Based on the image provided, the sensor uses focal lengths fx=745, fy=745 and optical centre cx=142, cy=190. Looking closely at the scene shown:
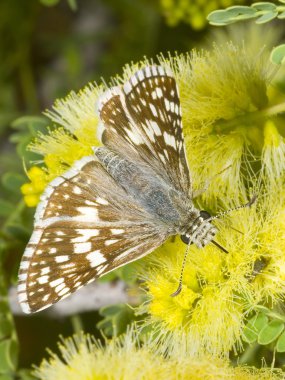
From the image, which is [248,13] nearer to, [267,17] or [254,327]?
[267,17]

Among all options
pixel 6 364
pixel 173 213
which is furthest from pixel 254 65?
pixel 6 364

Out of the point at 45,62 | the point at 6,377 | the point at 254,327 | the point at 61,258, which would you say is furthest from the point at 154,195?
the point at 45,62

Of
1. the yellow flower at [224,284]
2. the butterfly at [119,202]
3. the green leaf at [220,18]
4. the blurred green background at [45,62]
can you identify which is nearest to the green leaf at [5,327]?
the blurred green background at [45,62]

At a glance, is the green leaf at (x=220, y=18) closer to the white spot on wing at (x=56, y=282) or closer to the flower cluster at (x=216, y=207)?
the flower cluster at (x=216, y=207)

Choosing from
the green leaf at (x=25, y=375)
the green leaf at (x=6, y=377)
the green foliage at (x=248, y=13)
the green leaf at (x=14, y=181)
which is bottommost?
the green leaf at (x=25, y=375)

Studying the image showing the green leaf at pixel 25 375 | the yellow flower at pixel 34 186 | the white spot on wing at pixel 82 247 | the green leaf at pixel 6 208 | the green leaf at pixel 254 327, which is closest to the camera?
the green leaf at pixel 254 327

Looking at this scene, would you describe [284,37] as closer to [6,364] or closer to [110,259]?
[110,259]
